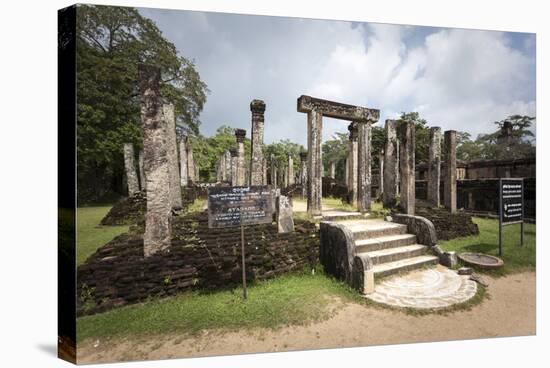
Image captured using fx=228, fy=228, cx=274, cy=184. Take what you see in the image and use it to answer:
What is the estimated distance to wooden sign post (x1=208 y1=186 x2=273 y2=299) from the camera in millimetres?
3488

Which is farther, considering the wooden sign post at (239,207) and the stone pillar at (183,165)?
the stone pillar at (183,165)

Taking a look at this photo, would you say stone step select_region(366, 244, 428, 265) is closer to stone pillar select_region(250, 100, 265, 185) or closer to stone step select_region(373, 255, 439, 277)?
stone step select_region(373, 255, 439, 277)

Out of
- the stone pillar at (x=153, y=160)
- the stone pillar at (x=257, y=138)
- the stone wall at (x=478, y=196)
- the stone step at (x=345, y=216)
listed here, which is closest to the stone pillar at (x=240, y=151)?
the stone pillar at (x=257, y=138)

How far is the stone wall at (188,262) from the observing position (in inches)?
124

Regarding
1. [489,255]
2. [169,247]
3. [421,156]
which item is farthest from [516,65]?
[421,156]

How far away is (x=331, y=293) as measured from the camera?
3.77m

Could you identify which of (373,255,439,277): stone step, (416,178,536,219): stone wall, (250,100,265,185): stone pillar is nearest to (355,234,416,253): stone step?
(373,255,439,277): stone step

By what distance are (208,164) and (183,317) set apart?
23.3 metres

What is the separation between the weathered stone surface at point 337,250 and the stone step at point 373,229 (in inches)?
26.9

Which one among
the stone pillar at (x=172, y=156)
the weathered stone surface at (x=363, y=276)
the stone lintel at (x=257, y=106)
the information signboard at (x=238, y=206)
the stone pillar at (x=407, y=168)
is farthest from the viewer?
the stone pillar at (x=172, y=156)

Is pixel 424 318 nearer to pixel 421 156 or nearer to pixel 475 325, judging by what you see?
pixel 475 325

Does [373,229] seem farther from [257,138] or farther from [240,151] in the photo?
[240,151]

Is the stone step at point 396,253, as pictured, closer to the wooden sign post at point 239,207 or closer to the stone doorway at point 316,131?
the stone doorway at point 316,131

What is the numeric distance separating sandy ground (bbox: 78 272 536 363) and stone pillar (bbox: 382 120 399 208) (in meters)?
3.98
